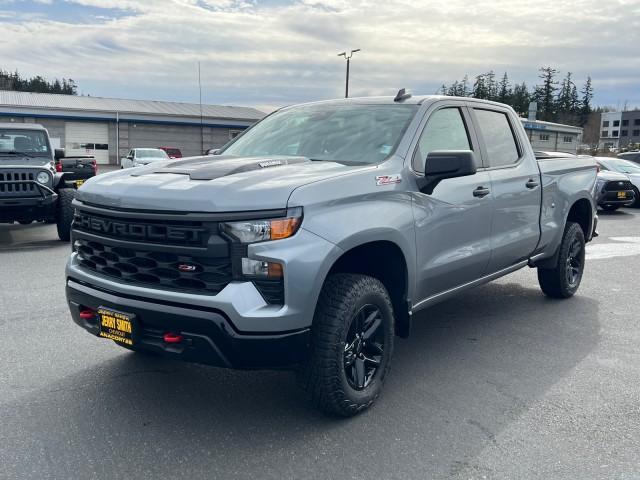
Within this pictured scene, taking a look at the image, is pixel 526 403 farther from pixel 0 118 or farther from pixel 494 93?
pixel 494 93

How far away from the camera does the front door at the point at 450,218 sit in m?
3.91

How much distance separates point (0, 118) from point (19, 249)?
36063mm

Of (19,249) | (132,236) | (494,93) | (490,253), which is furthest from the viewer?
(494,93)

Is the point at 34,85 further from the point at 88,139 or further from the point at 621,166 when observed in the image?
the point at 621,166

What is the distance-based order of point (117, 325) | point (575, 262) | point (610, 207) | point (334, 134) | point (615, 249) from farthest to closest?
point (610, 207) → point (615, 249) → point (575, 262) → point (334, 134) → point (117, 325)

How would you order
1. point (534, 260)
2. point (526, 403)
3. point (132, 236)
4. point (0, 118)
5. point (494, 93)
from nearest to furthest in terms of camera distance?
point (132, 236) → point (526, 403) → point (534, 260) → point (0, 118) → point (494, 93)

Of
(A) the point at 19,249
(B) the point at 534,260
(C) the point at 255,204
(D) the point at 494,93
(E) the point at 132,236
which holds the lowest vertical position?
(A) the point at 19,249

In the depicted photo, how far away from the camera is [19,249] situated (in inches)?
356

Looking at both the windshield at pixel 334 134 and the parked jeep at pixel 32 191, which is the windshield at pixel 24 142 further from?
the windshield at pixel 334 134

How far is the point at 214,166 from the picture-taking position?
3.63 metres

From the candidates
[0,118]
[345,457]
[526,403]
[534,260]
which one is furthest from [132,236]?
[0,118]

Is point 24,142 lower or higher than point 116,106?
lower

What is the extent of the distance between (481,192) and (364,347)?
165 centimetres

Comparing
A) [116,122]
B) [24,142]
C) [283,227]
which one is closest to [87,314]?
[283,227]
